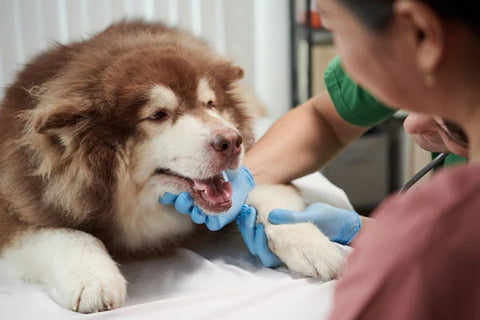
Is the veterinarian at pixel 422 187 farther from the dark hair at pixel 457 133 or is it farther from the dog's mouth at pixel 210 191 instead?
the dog's mouth at pixel 210 191

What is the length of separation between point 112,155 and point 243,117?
1.49 ft

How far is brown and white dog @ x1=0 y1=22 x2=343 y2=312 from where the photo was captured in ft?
3.76

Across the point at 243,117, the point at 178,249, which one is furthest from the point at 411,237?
the point at 243,117

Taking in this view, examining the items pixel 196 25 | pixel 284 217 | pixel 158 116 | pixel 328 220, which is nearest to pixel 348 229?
pixel 328 220

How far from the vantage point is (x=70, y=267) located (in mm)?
1086

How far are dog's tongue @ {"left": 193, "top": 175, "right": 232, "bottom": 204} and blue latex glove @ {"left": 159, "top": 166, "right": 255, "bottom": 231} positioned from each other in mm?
30

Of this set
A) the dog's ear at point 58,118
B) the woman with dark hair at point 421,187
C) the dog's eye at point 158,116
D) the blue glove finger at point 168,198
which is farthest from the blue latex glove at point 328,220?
the woman with dark hair at point 421,187

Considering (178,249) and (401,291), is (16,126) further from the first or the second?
(401,291)

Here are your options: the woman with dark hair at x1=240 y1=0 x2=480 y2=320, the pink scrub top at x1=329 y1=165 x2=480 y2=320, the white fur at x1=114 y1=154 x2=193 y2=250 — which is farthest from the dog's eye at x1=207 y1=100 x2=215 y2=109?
the pink scrub top at x1=329 y1=165 x2=480 y2=320

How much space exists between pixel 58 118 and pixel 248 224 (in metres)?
0.50

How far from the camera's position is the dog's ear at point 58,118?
1.12 metres

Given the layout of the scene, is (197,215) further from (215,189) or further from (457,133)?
(457,133)

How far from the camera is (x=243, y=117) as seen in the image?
1492 mm

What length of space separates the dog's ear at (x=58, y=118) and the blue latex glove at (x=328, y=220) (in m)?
0.51
